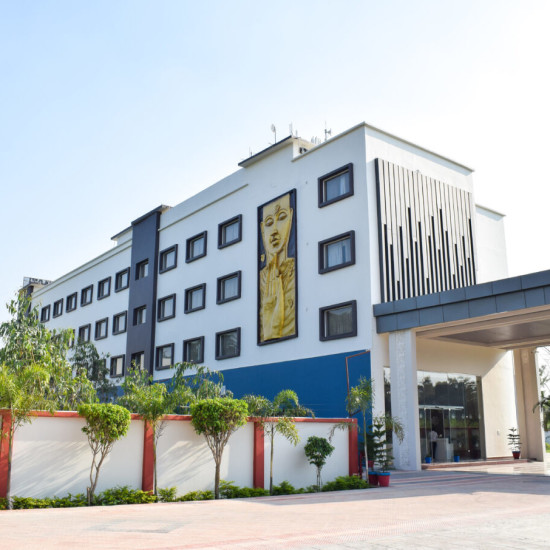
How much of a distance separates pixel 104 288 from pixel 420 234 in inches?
950

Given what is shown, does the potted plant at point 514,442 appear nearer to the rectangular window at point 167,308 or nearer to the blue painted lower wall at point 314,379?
the blue painted lower wall at point 314,379

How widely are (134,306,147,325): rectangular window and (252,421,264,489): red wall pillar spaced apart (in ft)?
70.9

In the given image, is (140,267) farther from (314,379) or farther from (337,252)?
(314,379)

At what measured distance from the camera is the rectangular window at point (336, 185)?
24.5 meters

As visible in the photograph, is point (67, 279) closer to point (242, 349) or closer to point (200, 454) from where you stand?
point (242, 349)

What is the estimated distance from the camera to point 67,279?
47656 millimetres

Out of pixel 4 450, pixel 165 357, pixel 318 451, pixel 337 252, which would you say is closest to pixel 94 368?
pixel 165 357

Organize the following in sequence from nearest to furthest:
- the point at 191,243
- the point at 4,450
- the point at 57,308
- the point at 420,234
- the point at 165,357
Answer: the point at 4,450 < the point at 420,234 < the point at 191,243 < the point at 165,357 < the point at 57,308

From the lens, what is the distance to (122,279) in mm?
39906

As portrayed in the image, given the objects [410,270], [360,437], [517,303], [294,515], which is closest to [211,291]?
[410,270]

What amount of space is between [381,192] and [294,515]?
600 inches

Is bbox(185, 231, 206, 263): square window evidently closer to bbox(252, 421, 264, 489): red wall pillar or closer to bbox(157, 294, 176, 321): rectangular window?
bbox(157, 294, 176, 321): rectangular window

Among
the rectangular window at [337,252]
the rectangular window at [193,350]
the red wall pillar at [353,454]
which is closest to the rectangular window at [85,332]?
the rectangular window at [193,350]

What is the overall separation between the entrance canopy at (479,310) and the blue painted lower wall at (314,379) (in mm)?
1808
